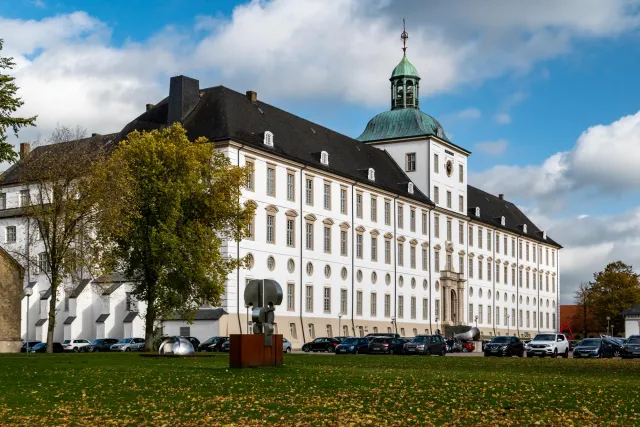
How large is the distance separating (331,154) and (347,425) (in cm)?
6391

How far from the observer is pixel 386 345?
53.8 meters

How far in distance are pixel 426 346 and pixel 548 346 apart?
22.0 feet

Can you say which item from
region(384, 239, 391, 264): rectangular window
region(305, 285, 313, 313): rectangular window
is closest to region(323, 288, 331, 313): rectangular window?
region(305, 285, 313, 313): rectangular window

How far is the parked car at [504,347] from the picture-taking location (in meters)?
53.5

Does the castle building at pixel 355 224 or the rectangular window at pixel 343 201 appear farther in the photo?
the rectangular window at pixel 343 201

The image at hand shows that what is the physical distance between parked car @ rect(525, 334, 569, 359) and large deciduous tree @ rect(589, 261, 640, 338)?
73.1 meters

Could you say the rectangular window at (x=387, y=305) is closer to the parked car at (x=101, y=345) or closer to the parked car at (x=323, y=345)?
the parked car at (x=323, y=345)

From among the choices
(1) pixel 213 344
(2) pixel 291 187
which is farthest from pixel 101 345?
(2) pixel 291 187

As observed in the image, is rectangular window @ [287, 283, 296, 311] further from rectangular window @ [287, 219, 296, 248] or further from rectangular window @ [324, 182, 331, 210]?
rectangular window @ [324, 182, 331, 210]

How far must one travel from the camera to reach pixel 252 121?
68875 mm

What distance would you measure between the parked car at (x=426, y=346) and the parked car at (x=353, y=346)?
255cm

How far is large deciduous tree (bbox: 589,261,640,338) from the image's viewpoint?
124625 millimetres

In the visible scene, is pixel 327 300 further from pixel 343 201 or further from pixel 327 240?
pixel 343 201

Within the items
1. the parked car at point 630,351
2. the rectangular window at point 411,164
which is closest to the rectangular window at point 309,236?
the rectangular window at point 411,164
